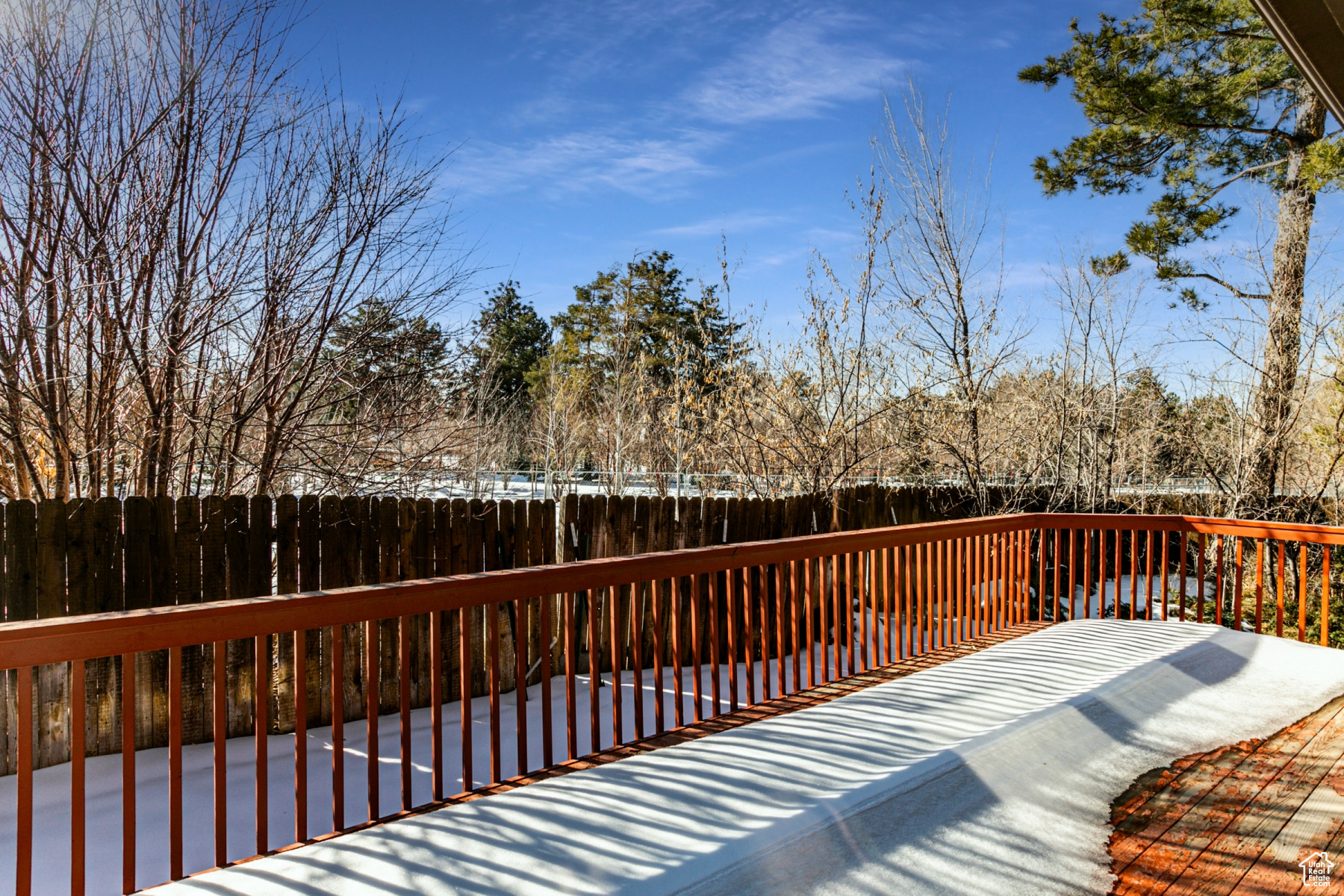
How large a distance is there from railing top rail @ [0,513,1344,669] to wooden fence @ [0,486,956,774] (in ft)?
0.99

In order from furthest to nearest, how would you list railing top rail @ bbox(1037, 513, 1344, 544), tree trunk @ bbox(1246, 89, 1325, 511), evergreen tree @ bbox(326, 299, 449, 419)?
tree trunk @ bbox(1246, 89, 1325, 511) → evergreen tree @ bbox(326, 299, 449, 419) → railing top rail @ bbox(1037, 513, 1344, 544)

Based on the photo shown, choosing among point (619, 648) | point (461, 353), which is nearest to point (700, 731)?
point (619, 648)

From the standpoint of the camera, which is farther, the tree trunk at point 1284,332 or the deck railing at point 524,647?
the tree trunk at point 1284,332

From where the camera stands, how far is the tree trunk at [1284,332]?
28.8 ft

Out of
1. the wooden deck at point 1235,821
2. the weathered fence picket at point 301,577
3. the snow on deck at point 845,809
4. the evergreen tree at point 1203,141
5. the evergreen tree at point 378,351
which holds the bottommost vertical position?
the wooden deck at point 1235,821

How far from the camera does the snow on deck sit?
2.13 metres

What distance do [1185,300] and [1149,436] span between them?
6.82ft

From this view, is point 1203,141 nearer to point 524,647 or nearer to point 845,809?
point 845,809

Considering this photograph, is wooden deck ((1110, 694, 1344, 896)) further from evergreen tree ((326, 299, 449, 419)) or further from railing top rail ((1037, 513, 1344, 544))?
evergreen tree ((326, 299, 449, 419))

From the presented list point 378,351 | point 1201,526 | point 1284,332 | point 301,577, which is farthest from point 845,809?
point 1284,332

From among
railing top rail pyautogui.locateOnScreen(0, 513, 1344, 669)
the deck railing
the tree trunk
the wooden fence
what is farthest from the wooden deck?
the tree trunk

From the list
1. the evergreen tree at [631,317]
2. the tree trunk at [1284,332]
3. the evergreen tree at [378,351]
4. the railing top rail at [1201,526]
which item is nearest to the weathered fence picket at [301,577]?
the evergreen tree at [378,351]

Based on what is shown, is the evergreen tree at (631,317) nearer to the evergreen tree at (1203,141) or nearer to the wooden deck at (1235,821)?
the evergreen tree at (1203,141)

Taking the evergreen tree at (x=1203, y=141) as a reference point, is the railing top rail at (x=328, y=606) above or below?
below
